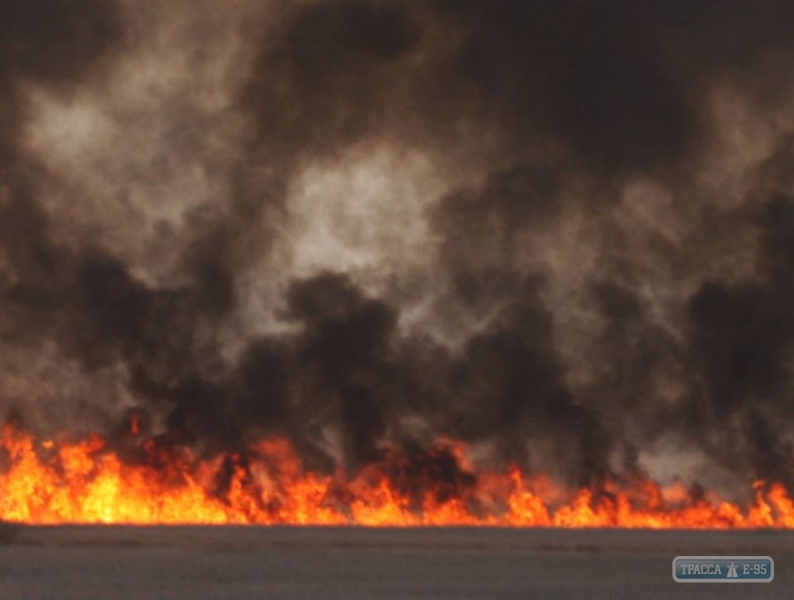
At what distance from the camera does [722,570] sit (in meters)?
43.2

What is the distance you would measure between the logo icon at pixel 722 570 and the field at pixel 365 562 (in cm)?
52

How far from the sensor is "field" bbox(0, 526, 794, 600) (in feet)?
113

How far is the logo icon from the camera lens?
4084cm

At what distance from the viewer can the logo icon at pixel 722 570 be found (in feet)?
134

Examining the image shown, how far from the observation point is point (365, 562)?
43469 millimetres

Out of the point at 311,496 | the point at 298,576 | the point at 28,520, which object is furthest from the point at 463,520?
the point at 298,576

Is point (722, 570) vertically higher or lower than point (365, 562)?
lower

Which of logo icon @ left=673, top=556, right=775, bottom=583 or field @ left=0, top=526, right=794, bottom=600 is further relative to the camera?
logo icon @ left=673, top=556, right=775, bottom=583

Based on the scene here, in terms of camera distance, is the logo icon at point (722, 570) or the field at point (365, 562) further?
the logo icon at point (722, 570)

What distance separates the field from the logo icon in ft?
1.70

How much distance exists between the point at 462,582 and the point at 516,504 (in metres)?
24.0

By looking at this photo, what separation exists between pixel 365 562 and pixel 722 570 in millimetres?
10526

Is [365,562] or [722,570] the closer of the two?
[722,570]

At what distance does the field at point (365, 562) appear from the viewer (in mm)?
34531
